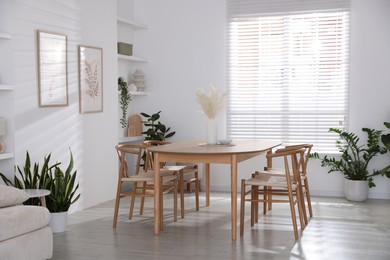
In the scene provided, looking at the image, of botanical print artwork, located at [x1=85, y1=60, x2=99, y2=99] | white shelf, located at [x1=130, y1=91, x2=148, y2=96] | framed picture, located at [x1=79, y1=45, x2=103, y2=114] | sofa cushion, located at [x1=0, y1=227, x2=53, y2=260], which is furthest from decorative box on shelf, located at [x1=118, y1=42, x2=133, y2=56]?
sofa cushion, located at [x1=0, y1=227, x2=53, y2=260]

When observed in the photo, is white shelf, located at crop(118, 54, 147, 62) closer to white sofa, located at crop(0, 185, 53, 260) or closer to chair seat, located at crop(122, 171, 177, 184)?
chair seat, located at crop(122, 171, 177, 184)

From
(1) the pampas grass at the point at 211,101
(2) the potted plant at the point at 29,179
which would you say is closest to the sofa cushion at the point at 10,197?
(2) the potted plant at the point at 29,179

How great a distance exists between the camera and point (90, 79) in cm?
618

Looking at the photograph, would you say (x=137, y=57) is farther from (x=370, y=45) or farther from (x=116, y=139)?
(x=370, y=45)

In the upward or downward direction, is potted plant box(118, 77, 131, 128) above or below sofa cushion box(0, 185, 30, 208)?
above

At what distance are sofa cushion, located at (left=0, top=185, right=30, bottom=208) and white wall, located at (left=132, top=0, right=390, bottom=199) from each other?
3.77 meters

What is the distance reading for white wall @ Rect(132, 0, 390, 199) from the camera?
676 centimetres

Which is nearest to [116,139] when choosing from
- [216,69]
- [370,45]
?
[216,69]

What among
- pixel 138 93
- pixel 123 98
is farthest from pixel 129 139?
pixel 138 93

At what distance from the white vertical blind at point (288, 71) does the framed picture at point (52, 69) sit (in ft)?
8.23

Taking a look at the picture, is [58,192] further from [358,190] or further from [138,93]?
[358,190]

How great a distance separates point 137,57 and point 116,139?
135cm

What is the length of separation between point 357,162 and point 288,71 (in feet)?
4.84

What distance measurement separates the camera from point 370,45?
6773 mm
